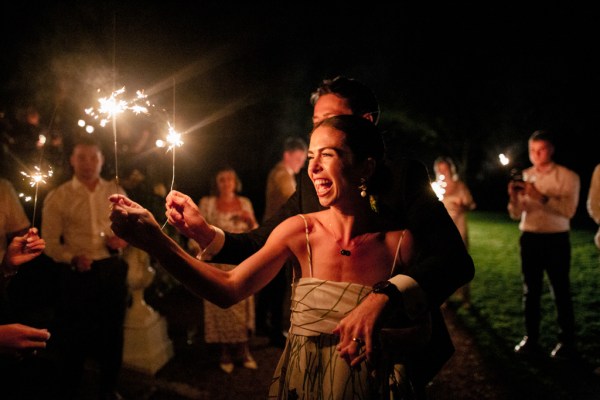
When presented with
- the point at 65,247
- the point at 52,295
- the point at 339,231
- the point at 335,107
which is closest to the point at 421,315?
the point at 339,231

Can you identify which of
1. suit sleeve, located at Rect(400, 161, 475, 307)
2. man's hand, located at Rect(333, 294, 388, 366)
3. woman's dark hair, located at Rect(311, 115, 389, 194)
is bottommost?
man's hand, located at Rect(333, 294, 388, 366)

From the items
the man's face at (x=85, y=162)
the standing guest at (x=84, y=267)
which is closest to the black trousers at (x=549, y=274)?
the standing guest at (x=84, y=267)

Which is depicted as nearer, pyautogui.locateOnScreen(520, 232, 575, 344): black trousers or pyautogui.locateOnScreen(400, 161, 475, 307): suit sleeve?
pyautogui.locateOnScreen(400, 161, 475, 307): suit sleeve

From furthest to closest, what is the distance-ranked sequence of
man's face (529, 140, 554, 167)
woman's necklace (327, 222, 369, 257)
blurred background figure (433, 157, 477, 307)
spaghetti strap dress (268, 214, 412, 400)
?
blurred background figure (433, 157, 477, 307) < man's face (529, 140, 554, 167) < woman's necklace (327, 222, 369, 257) < spaghetti strap dress (268, 214, 412, 400)

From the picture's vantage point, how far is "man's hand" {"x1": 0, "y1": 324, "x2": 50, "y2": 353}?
2408 mm

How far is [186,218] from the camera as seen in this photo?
250cm

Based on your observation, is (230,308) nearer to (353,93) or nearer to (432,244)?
(353,93)

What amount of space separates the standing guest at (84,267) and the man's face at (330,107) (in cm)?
299

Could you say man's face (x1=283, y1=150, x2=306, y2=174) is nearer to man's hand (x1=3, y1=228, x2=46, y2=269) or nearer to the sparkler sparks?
the sparkler sparks

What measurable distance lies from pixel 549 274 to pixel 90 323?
5.86 m

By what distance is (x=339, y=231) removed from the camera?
96.5 inches

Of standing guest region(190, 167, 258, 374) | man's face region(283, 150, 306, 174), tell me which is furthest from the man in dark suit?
man's face region(283, 150, 306, 174)

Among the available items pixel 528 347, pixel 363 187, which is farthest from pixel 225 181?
pixel 528 347

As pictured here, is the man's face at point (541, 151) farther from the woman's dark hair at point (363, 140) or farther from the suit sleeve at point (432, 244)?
the woman's dark hair at point (363, 140)
